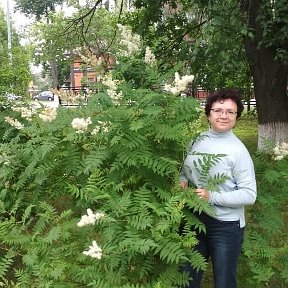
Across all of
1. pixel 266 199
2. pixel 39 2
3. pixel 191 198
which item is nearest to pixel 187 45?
pixel 266 199

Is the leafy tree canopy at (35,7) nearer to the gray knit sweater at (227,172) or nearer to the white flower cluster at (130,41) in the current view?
the white flower cluster at (130,41)

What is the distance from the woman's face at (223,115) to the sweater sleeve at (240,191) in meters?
0.20

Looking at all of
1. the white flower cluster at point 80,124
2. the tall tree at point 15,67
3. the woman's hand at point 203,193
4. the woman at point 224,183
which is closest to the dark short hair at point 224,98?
the woman at point 224,183

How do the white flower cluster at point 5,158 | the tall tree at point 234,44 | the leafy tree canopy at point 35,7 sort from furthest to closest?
the leafy tree canopy at point 35,7 < the tall tree at point 234,44 < the white flower cluster at point 5,158

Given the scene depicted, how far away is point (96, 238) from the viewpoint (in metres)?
3.03

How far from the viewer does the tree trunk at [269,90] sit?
9.09 m

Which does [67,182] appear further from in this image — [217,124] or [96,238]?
[217,124]

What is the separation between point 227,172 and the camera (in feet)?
9.67

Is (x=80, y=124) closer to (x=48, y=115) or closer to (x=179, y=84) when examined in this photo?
(x=48, y=115)

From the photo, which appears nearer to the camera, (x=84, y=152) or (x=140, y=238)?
(x=140, y=238)

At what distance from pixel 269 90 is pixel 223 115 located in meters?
6.67

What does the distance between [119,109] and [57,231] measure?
881 mm

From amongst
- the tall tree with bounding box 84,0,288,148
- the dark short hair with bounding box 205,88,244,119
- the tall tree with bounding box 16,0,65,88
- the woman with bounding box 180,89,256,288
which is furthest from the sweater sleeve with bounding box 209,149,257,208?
the tall tree with bounding box 16,0,65,88

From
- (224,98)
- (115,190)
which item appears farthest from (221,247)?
(224,98)
